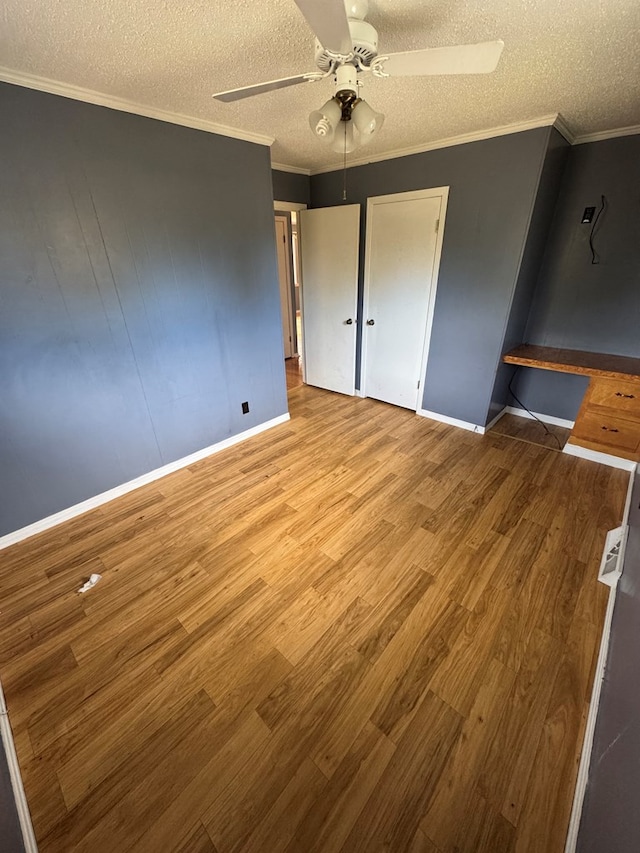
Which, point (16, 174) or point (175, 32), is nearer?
point (175, 32)

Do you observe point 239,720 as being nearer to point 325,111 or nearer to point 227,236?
point 325,111

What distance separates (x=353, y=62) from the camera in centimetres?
117

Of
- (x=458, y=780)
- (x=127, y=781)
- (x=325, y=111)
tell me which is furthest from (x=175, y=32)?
Result: (x=458, y=780)

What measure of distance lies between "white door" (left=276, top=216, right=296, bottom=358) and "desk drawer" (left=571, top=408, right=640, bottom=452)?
3480mm

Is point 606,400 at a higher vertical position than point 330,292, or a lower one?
lower

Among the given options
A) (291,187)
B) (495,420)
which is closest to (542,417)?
(495,420)

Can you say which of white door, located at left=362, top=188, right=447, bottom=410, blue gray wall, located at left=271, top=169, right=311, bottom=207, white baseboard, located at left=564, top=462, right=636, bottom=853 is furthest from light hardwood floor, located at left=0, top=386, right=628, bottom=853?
blue gray wall, located at left=271, top=169, right=311, bottom=207

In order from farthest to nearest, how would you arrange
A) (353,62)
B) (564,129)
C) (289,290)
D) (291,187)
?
1. (289,290)
2. (291,187)
3. (564,129)
4. (353,62)

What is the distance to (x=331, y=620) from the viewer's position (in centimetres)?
156

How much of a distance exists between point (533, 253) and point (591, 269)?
0.51 metres

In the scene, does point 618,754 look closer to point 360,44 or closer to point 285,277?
point 360,44

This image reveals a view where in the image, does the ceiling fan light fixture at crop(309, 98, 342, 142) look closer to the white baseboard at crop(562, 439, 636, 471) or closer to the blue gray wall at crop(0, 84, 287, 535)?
the blue gray wall at crop(0, 84, 287, 535)

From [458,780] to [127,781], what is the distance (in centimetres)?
106

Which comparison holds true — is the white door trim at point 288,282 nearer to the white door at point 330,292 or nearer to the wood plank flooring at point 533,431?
the white door at point 330,292
